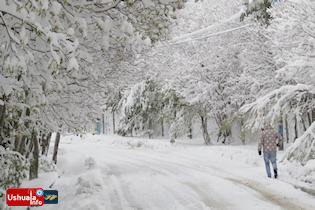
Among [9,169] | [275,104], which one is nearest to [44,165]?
[9,169]

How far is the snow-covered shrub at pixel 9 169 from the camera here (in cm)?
581

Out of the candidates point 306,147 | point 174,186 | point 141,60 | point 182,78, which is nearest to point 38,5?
point 174,186

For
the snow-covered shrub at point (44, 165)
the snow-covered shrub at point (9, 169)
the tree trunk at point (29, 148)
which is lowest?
the snow-covered shrub at point (44, 165)

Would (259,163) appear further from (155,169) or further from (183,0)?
(183,0)

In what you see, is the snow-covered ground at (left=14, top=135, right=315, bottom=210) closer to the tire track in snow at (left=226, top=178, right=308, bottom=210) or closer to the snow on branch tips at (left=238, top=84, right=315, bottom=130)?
the tire track in snow at (left=226, top=178, right=308, bottom=210)

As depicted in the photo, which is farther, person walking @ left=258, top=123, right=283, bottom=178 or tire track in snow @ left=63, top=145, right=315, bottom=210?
person walking @ left=258, top=123, right=283, bottom=178

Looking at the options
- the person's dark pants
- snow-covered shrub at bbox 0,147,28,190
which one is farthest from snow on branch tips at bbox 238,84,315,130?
snow-covered shrub at bbox 0,147,28,190

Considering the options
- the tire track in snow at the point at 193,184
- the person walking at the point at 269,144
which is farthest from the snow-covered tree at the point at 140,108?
the person walking at the point at 269,144

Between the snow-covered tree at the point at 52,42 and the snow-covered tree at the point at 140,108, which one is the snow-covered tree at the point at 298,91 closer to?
the snow-covered tree at the point at 52,42

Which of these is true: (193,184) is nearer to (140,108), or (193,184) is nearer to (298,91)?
(298,91)

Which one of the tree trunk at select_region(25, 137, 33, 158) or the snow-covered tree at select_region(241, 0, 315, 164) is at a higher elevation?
the snow-covered tree at select_region(241, 0, 315, 164)

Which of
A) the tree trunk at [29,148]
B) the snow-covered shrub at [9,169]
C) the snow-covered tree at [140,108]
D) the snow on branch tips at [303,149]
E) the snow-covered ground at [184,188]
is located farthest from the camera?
the snow-covered tree at [140,108]

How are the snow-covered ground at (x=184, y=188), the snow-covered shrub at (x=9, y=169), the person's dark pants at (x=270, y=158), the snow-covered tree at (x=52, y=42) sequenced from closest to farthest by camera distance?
the snow-covered tree at (x=52, y=42), the snow-covered shrub at (x=9, y=169), the snow-covered ground at (x=184, y=188), the person's dark pants at (x=270, y=158)

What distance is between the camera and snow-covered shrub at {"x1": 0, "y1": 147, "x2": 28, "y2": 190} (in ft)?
19.1
